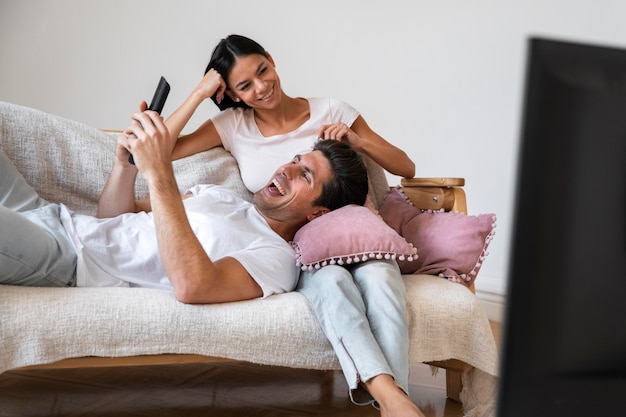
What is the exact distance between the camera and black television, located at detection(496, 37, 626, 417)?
37cm

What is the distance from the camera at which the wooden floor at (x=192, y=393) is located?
1.98 m

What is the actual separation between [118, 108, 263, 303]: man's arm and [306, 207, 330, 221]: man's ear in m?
0.51

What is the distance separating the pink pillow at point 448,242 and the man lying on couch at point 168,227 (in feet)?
0.66

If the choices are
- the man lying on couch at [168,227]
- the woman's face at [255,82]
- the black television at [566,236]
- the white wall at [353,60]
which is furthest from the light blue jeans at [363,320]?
the white wall at [353,60]

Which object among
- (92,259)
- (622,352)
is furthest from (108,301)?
(622,352)

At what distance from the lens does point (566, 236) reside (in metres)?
0.38

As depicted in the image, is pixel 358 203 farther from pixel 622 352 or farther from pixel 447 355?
pixel 622 352

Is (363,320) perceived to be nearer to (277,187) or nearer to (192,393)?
(277,187)

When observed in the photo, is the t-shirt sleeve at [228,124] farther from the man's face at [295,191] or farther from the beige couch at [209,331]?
the beige couch at [209,331]

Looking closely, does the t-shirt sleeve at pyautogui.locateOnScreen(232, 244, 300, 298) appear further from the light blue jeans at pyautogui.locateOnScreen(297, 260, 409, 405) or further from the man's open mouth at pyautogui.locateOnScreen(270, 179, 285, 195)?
the man's open mouth at pyautogui.locateOnScreen(270, 179, 285, 195)

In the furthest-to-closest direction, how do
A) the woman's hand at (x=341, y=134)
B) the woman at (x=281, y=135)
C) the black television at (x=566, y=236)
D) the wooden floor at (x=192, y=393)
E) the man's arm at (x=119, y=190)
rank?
the woman's hand at (x=341, y=134) < the man's arm at (x=119, y=190) < the wooden floor at (x=192, y=393) < the woman at (x=281, y=135) < the black television at (x=566, y=236)

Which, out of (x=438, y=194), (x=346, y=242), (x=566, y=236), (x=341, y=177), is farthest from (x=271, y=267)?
(x=566, y=236)

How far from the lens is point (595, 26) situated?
3037 millimetres

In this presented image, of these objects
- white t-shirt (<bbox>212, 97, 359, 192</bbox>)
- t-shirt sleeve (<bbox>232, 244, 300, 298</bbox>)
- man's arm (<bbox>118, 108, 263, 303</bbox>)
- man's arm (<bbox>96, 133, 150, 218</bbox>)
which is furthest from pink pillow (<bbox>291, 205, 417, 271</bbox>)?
man's arm (<bbox>96, 133, 150, 218</bbox>)
